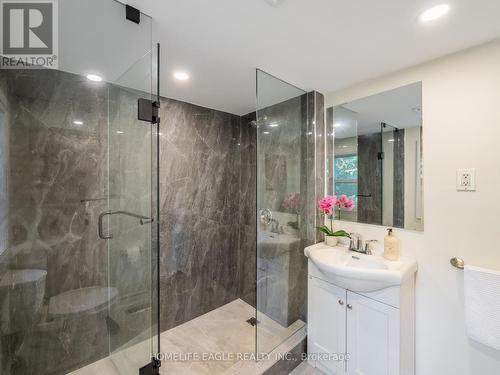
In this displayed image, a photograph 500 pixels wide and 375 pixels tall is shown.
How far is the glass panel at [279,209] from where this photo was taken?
1.86 meters

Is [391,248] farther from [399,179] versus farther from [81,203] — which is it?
[81,203]

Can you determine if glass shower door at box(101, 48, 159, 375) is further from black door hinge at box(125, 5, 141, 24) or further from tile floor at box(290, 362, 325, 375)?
tile floor at box(290, 362, 325, 375)

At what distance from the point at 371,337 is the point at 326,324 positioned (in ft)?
1.14

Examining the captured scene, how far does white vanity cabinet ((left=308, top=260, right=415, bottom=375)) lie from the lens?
4.60 ft

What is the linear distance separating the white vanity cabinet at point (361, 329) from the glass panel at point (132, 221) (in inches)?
48.9

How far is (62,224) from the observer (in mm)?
1653

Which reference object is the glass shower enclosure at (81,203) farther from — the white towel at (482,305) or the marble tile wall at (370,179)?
the white towel at (482,305)

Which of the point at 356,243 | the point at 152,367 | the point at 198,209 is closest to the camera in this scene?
the point at 152,367

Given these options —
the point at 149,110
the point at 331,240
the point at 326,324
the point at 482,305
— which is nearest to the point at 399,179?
the point at 331,240

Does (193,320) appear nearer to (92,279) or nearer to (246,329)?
(246,329)

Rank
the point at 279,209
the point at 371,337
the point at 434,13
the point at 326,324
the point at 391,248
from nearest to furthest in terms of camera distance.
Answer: the point at 434,13 → the point at 371,337 → the point at 391,248 → the point at 326,324 → the point at 279,209

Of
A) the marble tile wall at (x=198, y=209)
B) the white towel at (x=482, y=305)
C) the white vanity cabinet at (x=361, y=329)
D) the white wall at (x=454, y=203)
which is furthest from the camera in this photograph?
the marble tile wall at (x=198, y=209)

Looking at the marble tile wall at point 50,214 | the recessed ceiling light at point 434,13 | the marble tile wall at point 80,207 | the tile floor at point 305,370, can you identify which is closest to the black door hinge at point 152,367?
the marble tile wall at point 80,207

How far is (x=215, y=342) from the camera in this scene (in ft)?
6.95
